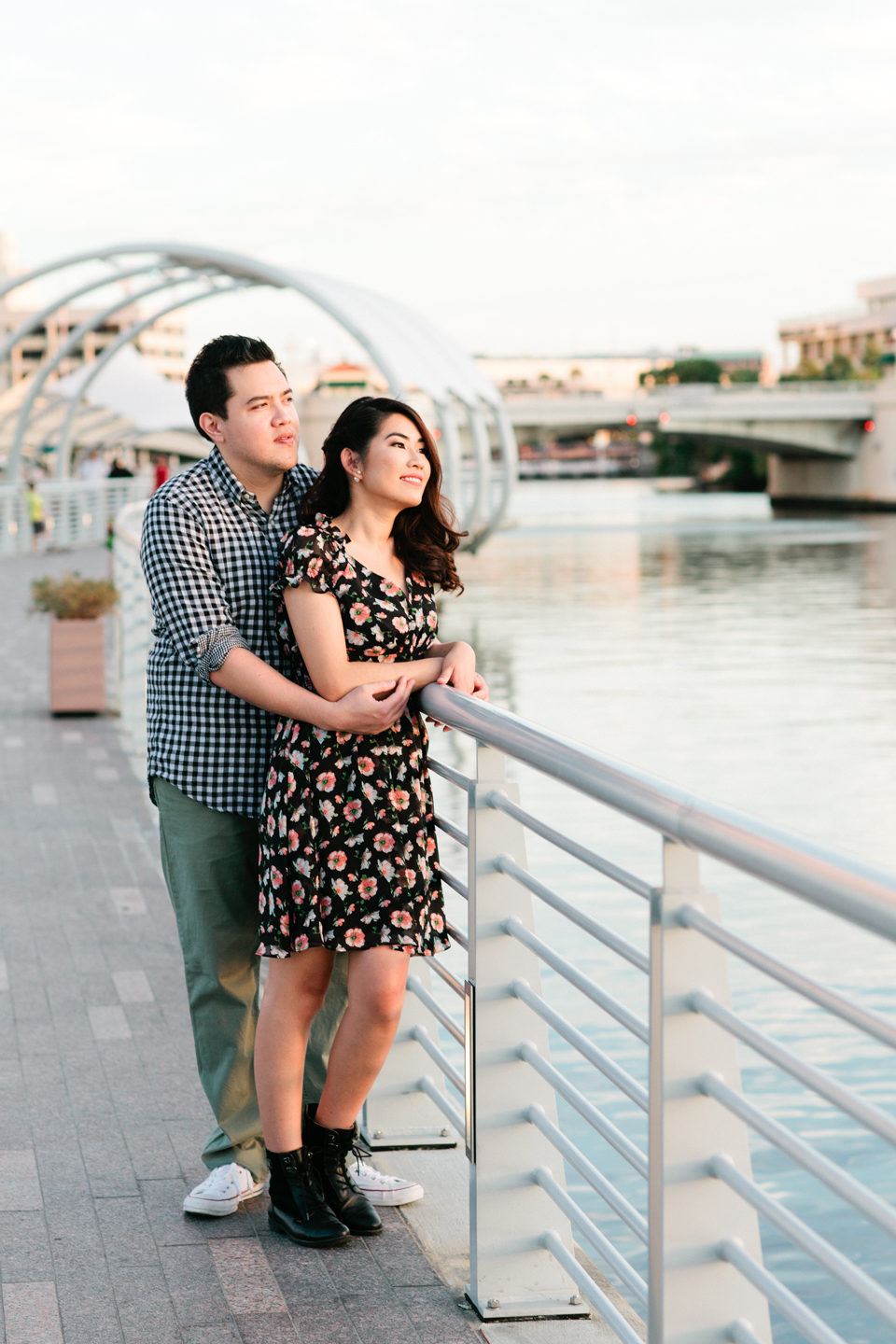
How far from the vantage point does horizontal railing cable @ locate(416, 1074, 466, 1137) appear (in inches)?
127

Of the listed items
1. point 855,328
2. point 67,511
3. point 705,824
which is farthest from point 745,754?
point 855,328

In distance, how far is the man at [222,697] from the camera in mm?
3035

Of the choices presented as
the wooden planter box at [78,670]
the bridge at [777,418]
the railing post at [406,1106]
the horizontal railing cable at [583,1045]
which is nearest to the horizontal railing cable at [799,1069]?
the horizontal railing cable at [583,1045]

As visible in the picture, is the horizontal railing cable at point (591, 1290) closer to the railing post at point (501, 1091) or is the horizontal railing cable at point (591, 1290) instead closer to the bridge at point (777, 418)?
the railing post at point (501, 1091)

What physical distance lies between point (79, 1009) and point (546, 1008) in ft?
7.90

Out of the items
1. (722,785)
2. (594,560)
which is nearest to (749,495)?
(594,560)

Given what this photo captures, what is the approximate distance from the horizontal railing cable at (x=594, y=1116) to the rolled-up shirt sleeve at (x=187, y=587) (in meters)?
0.90

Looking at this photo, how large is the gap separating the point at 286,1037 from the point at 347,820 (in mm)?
460

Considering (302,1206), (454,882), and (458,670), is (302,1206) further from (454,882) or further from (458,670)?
(458,670)

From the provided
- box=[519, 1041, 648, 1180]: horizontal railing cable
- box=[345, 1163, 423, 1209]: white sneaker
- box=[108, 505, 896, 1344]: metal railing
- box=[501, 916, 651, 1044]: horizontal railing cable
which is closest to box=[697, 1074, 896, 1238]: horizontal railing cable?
box=[108, 505, 896, 1344]: metal railing

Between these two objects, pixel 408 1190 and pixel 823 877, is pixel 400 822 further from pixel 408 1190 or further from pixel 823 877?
pixel 823 877

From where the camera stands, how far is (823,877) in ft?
5.25

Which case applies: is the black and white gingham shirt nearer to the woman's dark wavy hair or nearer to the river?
the woman's dark wavy hair

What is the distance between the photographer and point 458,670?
2.98 metres
